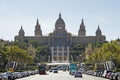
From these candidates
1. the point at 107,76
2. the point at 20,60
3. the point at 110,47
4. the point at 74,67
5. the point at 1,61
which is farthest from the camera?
→ the point at 20,60

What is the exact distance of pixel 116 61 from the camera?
11819 centimetres

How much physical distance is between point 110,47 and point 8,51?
27.4 meters

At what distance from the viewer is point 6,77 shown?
5372 centimetres

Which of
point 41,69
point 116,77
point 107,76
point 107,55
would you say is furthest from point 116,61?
point 116,77

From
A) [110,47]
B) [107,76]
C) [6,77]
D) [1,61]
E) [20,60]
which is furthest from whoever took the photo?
[20,60]

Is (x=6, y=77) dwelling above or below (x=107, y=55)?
below

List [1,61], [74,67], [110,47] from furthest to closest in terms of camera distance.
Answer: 1. [110,47]
2. [74,67]
3. [1,61]

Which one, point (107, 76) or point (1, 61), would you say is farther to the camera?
point (1, 61)

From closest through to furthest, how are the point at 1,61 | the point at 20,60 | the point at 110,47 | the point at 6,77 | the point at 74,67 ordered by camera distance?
1. the point at 6,77
2. the point at 1,61
3. the point at 74,67
4. the point at 110,47
5. the point at 20,60

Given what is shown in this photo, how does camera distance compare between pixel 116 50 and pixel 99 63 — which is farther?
pixel 99 63

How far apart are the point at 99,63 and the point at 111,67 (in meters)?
34.1

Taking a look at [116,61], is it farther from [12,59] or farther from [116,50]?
[12,59]

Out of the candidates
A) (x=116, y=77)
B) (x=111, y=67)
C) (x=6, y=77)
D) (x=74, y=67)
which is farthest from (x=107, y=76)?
(x=74, y=67)

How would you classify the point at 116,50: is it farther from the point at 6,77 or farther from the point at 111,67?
the point at 6,77
